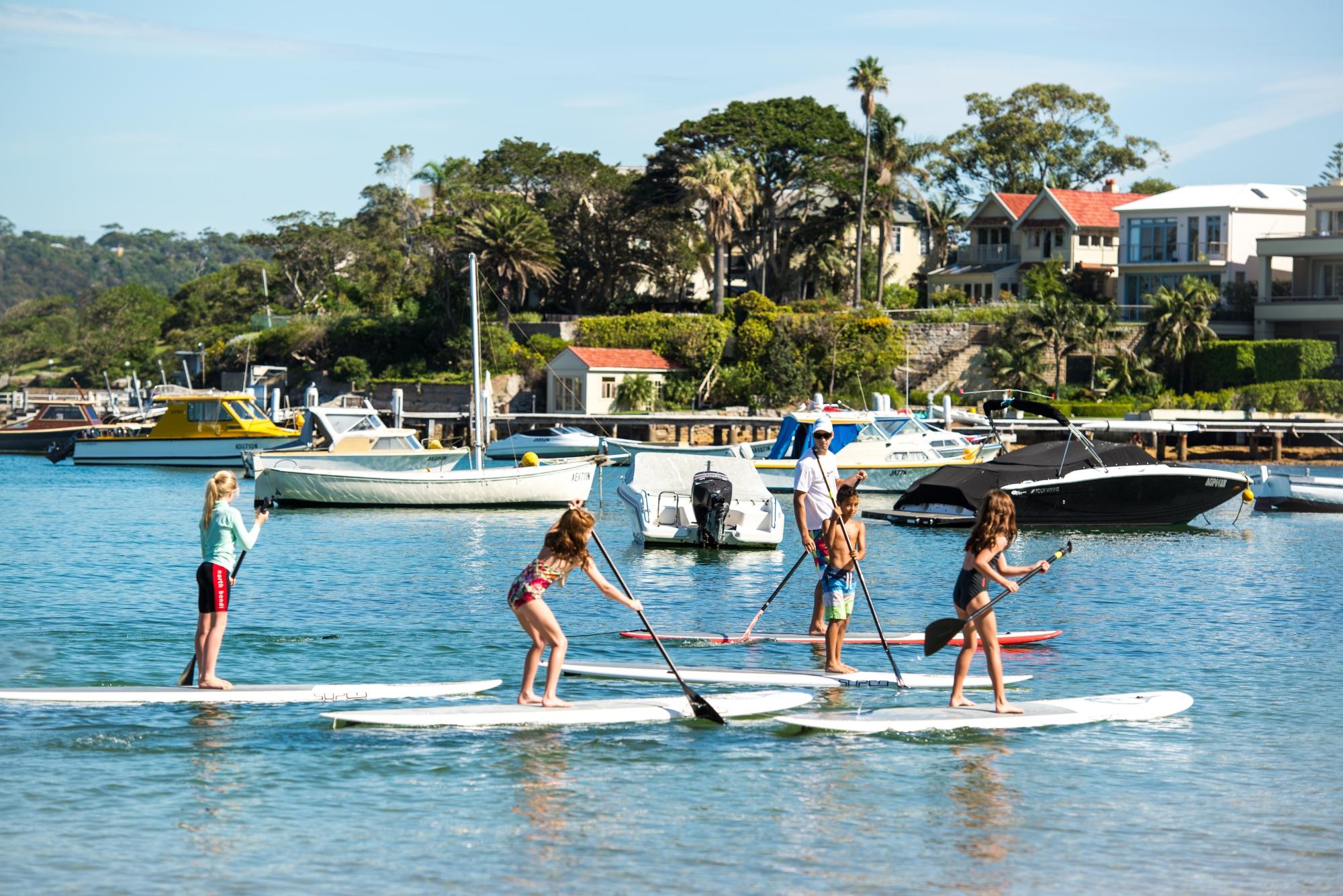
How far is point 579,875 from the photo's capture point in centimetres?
880

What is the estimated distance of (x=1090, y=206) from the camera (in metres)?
77.4

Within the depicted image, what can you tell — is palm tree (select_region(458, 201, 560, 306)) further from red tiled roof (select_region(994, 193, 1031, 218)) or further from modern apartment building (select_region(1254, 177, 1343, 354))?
modern apartment building (select_region(1254, 177, 1343, 354))

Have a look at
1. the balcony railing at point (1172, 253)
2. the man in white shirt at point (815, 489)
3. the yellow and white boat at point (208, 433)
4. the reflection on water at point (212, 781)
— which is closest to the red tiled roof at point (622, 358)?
the yellow and white boat at point (208, 433)

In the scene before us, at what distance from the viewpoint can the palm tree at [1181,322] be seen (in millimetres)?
64812

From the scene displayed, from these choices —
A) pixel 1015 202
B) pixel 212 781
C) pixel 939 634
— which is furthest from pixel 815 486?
pixel 1015 202

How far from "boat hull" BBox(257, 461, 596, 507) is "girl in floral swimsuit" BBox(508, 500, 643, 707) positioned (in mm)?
25022

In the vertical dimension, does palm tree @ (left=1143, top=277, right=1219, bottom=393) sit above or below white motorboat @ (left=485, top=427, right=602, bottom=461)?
above

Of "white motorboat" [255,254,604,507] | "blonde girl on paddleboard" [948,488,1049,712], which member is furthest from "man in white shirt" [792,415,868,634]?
"white motorboat" [255,254,604,507]

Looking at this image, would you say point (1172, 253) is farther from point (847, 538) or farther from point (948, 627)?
point (948, 627)

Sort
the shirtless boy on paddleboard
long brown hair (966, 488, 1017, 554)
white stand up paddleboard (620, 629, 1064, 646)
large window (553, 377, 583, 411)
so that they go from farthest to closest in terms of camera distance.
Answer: large window (553, 377, 583, 411), white stand up paddleboard (620, 629, 1064, 646), the shirtless boy on paddleboard, long brown hair (966, 488, 1017, 554)

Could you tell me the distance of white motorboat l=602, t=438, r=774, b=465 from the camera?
29902 mm

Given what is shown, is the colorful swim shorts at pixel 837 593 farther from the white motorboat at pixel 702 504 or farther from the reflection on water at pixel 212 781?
the white motorboat at pixel 702 504

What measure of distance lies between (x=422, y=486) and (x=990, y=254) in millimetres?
52003

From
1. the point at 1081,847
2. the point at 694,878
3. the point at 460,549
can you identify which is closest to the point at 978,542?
the point at 1081,847
